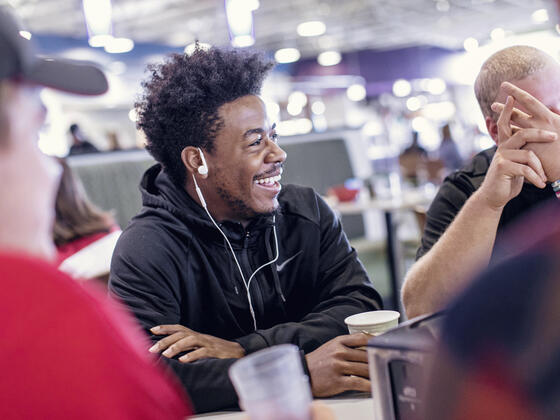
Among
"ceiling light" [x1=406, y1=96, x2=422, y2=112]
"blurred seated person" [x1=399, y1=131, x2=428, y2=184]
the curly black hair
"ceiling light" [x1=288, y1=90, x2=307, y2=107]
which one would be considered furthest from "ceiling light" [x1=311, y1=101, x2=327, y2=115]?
the curly black hair

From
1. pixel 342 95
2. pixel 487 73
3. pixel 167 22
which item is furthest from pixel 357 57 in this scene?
pixel 487 73

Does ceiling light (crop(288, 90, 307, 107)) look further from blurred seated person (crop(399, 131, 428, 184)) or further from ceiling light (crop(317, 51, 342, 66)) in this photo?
blurred seated person (crop(399, 131, 428, 184))

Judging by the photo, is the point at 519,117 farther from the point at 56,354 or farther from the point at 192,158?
the point at 56,354

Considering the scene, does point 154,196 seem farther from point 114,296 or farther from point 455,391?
point 455,391

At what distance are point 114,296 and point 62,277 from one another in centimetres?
102

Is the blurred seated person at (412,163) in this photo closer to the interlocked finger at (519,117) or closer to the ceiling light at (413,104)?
the interlocked finger at (519,117)

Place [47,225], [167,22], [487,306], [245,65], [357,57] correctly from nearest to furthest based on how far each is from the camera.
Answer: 1. [487,306]
2. [47,225]
3. [245,65]
4. [167,22]
5. [357,57]

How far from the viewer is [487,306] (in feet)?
1.64

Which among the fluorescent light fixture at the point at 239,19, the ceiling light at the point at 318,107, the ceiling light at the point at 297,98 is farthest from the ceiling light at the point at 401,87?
the fluorescent light fixture at the point at 239,19

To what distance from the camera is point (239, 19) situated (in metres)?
7.53

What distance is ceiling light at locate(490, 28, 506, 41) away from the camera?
17141 millimetres

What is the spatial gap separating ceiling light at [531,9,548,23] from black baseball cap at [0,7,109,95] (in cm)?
1631

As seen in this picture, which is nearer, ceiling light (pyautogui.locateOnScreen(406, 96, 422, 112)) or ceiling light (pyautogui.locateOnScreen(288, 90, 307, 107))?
ceiling light (pyautogui.locateOnScreen(288, 90, 307, 107))

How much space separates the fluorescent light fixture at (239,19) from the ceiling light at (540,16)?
10.4m
